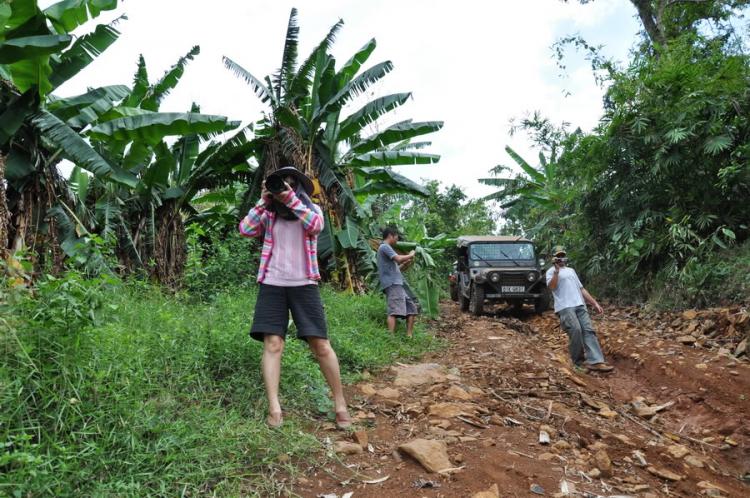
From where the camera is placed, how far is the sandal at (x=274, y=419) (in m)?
3.17

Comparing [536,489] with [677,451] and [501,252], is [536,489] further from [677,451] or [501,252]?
[501,252]

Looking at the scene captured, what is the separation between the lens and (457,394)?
454 centimetres

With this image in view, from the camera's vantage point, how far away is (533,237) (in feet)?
56.5

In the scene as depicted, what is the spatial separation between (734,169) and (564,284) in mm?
4193

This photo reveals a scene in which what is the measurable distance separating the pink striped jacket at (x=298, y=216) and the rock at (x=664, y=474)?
8.50 feet

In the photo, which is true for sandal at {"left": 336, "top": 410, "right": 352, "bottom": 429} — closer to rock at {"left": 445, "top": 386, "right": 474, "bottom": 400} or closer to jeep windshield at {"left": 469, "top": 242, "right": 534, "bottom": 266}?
rock at {"left": 445, "top": 386, "right": 474, "bottom": 400}

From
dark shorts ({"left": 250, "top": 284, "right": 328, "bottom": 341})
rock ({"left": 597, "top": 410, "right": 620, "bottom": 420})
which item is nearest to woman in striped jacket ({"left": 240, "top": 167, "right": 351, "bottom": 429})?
dark shorts ({"left": 250, "top": 284, "right": 328, "bottom": 341})

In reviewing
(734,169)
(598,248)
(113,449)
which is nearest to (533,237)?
(598,248)

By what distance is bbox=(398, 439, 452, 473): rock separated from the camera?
9.67ft

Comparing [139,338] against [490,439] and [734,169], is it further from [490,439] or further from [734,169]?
[734,169]

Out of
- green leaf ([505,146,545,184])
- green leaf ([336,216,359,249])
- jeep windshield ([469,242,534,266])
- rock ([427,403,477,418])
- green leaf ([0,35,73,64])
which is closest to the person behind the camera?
rock ([427,403,477,418])

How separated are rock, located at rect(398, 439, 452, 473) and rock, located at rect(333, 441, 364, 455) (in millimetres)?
261

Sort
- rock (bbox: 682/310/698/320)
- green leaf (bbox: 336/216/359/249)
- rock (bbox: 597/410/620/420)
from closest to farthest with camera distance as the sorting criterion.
A: rock (bbox: 597/410/620/420) → rock (bbox: 682/310/698/320) → green leaf (bbox: 336/216/359/249)

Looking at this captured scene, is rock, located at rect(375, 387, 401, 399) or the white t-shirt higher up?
the white t-shirt
